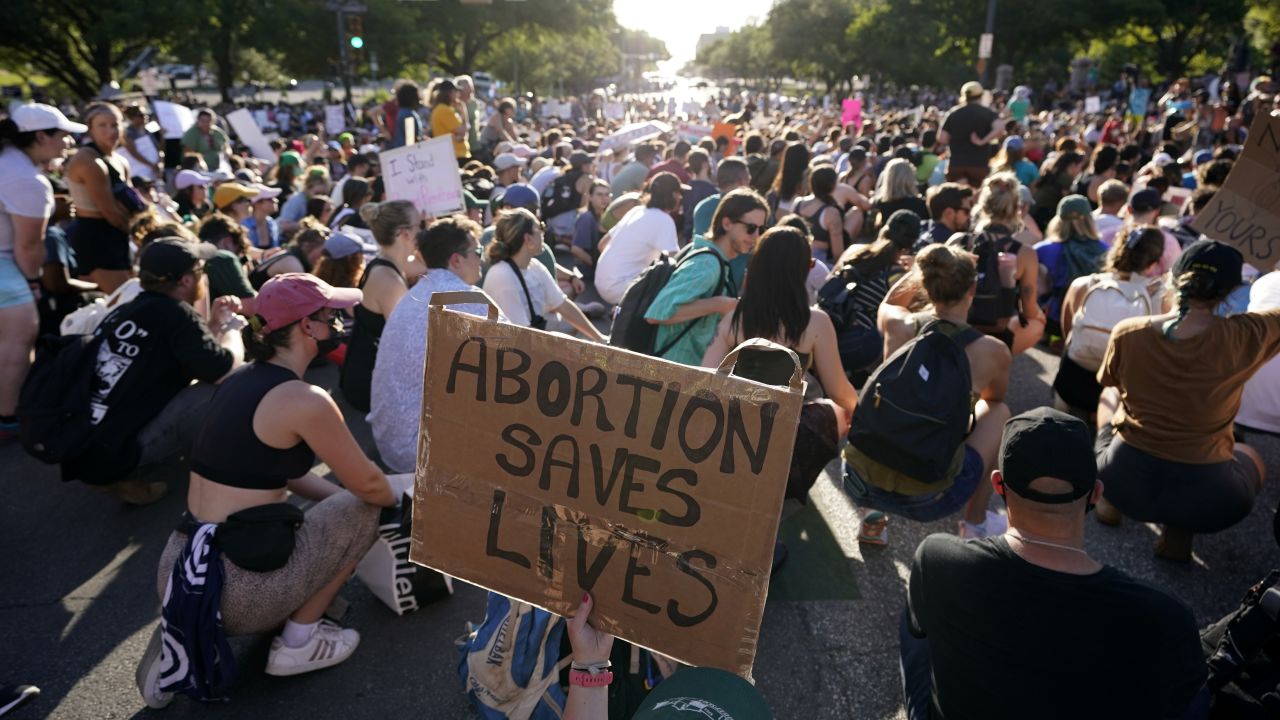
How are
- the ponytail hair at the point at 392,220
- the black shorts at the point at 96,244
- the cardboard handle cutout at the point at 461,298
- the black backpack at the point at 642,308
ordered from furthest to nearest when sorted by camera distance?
the black shorts at the point at 96,244
the ponytail hair at the point at 392,220
the black backpack at the point at 642,308
the cardboard handle cutout at the point at 461,298

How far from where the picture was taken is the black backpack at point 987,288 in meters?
5.20

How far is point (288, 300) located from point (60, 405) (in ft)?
6.95

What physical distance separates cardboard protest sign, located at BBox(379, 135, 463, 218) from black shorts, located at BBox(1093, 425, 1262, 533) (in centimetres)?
585

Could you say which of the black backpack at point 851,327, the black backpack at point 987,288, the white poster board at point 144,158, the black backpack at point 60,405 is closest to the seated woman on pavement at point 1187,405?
the black backpack at point 987,288

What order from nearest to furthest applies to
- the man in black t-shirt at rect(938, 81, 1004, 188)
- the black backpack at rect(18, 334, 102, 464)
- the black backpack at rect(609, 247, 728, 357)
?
the black backpack at rect(18, 334, 102, 464), the black backpack at rect(609, 247, 728, 357), the man in black t-shirt at rect(938, 81, 1004, 188)

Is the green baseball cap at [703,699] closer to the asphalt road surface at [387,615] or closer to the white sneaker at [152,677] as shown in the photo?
the asphalt road surface at [387,615]

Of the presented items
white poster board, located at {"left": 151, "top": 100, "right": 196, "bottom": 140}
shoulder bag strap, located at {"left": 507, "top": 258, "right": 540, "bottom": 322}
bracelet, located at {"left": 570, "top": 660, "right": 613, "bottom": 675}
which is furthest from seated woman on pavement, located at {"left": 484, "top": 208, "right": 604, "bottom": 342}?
white poster board, located at {"left": 151, "top": 100, "right": 196, "bottom": 140}

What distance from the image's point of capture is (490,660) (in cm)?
242

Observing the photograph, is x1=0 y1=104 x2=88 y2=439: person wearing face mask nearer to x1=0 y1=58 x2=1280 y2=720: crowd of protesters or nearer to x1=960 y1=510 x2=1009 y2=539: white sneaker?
x1=0 y1=58 x2=1280 y2=720: crowd of protesters

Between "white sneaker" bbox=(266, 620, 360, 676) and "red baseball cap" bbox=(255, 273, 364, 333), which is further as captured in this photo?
"white sneaker" bbox=(266, 620, 360, 676)

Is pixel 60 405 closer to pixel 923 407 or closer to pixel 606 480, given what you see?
pixel 606 480

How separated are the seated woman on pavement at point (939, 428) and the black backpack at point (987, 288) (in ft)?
4.49

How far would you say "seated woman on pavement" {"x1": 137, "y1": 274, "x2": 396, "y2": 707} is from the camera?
3023 mm

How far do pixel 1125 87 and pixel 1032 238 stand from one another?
119ft
